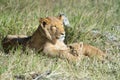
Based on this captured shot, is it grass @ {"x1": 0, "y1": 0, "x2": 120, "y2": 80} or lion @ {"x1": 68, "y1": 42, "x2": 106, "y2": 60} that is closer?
grass @ {"x1": 0, "y1": 0, "x2": 120, "y2": 80}

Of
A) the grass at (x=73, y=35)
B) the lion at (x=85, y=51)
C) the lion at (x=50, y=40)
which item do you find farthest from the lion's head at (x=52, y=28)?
the grass at (x=73, y=35)

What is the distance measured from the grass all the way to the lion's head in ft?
1.31

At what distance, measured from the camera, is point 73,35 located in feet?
28.0

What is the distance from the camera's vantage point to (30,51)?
23.8ft

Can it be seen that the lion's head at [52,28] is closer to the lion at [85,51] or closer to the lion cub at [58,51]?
the lion cub at [58,51]

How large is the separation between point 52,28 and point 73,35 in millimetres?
1202

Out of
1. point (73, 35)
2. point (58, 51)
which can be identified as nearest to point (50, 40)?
point (58, 51)

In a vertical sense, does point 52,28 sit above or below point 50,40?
above

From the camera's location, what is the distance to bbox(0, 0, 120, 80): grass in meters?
6.36

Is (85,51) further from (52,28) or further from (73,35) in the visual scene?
(73,35)

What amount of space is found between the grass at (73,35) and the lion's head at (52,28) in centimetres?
40

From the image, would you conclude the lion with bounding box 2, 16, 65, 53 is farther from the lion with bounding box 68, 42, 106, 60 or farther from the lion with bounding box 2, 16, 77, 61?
the lion with bounding box 68, 42, 106, 60

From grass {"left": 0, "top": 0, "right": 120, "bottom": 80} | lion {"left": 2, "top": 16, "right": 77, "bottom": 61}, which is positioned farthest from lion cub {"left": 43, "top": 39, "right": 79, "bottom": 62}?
grass {"left": 0, "top": 0, "right": 120, "bottom": 80}

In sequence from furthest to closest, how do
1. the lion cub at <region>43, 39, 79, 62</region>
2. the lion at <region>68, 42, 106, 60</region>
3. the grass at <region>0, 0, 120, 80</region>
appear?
the lion at <region>68, 42, 106, 60</region>
the lion cub at <region>43, 39, 79, 62</region>
the grass at <region>0, 0, 120, 80</region>
